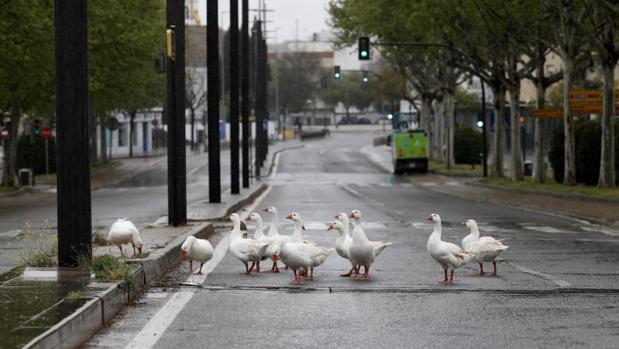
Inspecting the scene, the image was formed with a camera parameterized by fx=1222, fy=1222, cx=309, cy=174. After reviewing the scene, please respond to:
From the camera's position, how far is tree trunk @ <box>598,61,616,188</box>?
38.9m

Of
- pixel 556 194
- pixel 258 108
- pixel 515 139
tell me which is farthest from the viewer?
pixel 258 108

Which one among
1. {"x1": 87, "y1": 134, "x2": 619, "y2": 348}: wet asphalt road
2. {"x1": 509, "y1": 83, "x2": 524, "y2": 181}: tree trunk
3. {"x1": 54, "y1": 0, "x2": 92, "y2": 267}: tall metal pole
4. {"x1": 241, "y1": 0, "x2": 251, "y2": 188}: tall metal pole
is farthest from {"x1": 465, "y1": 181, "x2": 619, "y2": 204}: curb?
{"x1": 54, "y1": 0, "x2": 92, "y2": 267}: tall metal pole

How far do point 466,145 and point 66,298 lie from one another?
76.7 metres

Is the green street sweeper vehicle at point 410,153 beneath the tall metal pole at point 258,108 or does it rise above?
beneath

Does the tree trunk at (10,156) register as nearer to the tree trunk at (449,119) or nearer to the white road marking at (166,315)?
the tree trunk at (449,119)

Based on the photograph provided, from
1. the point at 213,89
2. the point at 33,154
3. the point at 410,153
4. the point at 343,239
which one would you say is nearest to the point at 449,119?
the point at 410,153

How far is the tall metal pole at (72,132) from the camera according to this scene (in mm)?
13242

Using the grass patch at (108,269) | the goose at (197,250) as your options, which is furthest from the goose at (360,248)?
the grass patch at (108,269)

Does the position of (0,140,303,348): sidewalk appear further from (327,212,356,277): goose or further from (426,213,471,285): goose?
(426,213,471,285): goose

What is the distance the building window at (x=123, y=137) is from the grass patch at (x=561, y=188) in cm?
6512

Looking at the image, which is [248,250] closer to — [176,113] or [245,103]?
[176,113]

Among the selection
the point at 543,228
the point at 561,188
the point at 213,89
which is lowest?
the point at 561,188

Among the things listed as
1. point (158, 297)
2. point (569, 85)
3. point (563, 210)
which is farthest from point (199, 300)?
point (569, 85)

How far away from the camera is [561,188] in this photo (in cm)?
4225
